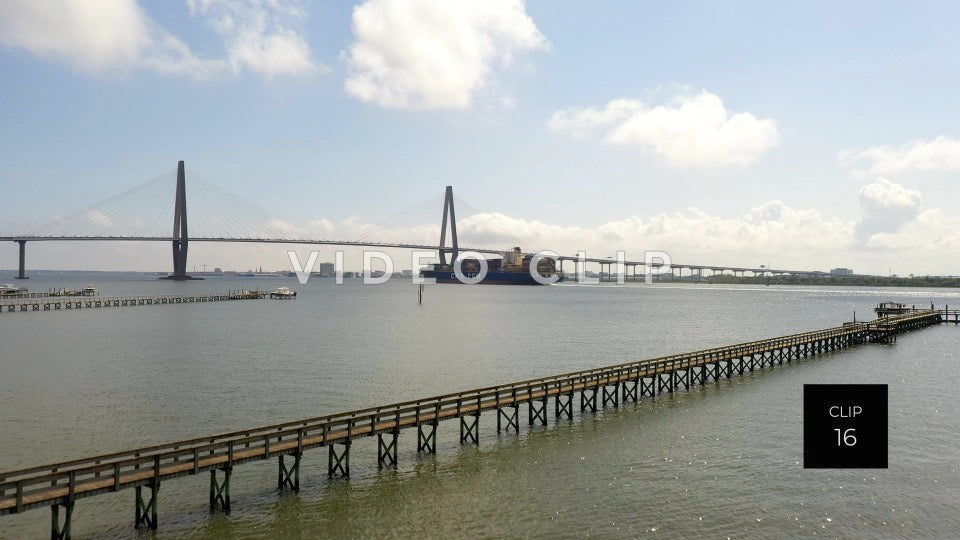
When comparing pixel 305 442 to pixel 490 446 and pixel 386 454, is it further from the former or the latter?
pixel 490 446

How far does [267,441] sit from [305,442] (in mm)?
1249

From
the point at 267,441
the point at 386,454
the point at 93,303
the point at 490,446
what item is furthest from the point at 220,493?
the point at 93,303

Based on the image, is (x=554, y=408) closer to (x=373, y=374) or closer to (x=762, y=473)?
(x=762, y=473)

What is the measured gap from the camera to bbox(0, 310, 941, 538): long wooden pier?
15.0 metres

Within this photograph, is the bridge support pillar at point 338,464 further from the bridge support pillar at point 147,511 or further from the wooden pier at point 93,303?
the wooden pier at point 93,303

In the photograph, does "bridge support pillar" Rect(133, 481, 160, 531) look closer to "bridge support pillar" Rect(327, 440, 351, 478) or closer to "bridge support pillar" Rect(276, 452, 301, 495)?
"bridge support pillar" Rect(276, 452, 301, 495)

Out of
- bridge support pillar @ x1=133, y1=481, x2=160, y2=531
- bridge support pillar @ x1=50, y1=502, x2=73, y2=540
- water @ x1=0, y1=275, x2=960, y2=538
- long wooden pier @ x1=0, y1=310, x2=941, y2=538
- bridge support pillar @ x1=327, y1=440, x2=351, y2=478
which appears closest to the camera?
bridge support pillar @ x1=50, y1=502, x2=73, y2=540

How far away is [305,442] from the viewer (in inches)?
744

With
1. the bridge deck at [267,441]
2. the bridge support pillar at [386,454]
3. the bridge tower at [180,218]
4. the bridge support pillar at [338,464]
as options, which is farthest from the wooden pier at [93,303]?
the bridge support pillar at [386,454]

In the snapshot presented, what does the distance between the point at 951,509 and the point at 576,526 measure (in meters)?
10.2

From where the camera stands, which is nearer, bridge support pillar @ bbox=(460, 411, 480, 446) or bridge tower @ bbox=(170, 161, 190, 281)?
bridge support pillar @ bbox=(460, 411, 480, 446)

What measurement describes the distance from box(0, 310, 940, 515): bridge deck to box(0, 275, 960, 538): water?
3.93 feet

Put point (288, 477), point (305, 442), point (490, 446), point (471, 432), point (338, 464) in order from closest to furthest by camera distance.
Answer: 1. point (288, 477)
2. point (305, 442)
3. point (338, 464)
4. point (490, 446)
5. point (471, 432)

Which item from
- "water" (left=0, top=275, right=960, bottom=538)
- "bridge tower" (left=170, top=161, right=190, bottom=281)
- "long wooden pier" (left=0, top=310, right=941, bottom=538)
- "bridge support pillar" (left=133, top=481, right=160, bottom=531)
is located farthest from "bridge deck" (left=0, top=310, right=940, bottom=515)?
"bridge tower" (left=170, top=161, right=190, bottom=281)
